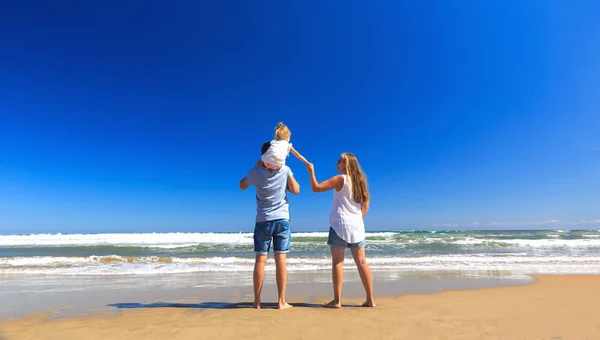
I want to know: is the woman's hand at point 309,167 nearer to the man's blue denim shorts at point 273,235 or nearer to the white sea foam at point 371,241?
the man's blue denim shorts at point 273,235

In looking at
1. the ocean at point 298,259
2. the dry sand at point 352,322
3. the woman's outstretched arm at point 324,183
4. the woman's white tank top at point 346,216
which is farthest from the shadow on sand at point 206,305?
the ocean at point 298,259

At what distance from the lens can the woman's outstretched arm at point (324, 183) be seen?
3.45m

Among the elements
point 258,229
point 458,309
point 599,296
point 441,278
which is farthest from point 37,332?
point 599,296

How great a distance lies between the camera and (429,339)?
2559 millimetres

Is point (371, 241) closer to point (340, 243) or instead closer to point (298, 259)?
point (298, 259)

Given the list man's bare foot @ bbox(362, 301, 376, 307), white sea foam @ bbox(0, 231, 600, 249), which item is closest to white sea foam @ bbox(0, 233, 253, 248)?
white sea foam @ bbox(0, 231, 600, 249)

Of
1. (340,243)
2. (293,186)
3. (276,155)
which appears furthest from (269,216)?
(340,243)

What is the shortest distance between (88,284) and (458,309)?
5.67 metres

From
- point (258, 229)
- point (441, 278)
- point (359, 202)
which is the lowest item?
point (441, 278)

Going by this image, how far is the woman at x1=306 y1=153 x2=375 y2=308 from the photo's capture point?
3.54m

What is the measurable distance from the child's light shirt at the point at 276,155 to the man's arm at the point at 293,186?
0.72 feet

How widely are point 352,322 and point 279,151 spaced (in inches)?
68.3

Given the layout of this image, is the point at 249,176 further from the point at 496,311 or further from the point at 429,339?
the point at 496,311

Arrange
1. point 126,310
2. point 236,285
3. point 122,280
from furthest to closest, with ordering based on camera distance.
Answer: point 122,280
point 236,285
point 126,310
